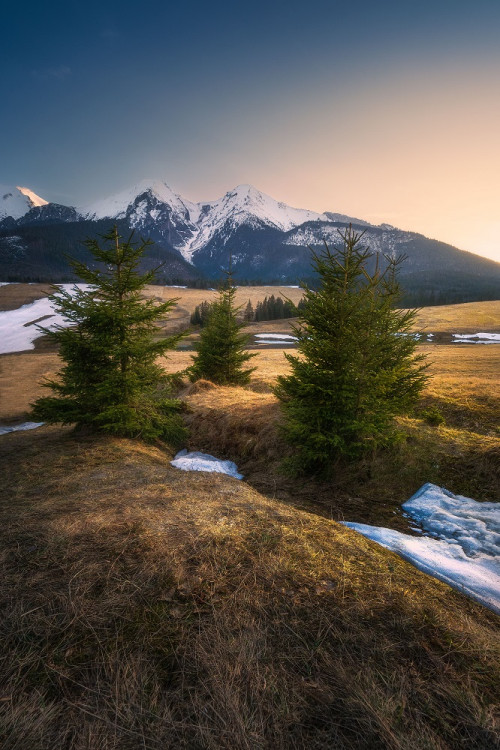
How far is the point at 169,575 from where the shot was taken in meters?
3.20

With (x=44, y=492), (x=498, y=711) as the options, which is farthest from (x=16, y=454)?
(x=498, y=711)

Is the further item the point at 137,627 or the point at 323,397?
the point at 323,397

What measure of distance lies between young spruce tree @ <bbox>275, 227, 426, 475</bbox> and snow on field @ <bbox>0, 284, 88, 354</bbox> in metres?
48.9

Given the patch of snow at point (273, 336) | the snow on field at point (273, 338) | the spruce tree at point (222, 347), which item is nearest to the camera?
the spruce tree at point (222, 347)

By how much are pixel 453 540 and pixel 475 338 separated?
178 ft

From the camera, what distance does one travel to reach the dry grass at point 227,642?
1.96 metres

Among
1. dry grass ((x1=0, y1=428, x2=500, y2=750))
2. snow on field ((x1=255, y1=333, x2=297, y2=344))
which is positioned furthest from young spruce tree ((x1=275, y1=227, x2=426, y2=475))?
A: snow on field ((x1=255, y1=333, x2=297, y2=344))

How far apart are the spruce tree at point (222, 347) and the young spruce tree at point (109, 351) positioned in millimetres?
7616

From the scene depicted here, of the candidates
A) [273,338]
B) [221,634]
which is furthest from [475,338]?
[221,634]

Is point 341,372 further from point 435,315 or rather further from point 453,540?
point 435,315

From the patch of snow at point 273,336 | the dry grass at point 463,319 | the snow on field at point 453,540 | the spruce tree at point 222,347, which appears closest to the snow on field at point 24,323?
the patch of snow at point 273,336

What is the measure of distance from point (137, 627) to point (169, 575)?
1.97ft

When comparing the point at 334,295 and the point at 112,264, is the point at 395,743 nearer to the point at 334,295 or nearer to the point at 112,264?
the point at 334,295

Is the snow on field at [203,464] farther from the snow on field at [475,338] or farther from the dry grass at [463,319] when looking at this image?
the dry grass at [463,319]
